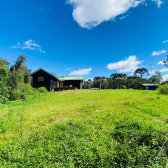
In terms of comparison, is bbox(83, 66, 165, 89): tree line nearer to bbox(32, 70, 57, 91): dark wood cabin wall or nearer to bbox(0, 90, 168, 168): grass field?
bbox(32, 70, 57, 91): dark wood cabin wall

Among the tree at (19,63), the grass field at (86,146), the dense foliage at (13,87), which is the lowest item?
the grass field at (86,146)

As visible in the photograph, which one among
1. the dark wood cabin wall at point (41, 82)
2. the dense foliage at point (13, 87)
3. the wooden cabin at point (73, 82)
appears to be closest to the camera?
the dense foliage at point (13, 87)

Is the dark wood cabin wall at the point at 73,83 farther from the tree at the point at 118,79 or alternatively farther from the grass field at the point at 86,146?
the tree at the point at 118,79

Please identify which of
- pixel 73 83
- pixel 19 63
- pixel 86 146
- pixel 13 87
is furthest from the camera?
pixel 19 63

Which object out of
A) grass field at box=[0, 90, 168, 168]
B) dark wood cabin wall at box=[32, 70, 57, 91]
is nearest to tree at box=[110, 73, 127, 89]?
dark wood cabin wall at box=[32, 70, 57, 91]

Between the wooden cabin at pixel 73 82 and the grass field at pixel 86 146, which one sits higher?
the wooden cabin at pixel 73 82

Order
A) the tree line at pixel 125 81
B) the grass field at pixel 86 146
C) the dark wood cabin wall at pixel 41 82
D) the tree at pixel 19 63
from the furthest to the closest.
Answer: the tree line at pixel 125 81 → the tree at pixel 19 63 → the dark wood cabin wall at pixel 41 82 → the grass field at pixel 86 146

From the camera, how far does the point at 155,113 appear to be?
5.30m

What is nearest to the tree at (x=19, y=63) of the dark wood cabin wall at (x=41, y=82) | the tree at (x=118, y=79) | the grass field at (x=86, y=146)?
the dark wood cabin wall at (x=41, y=82)

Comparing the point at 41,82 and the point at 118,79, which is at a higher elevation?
the point at 118,79

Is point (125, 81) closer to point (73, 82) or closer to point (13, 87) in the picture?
point (73, 82)

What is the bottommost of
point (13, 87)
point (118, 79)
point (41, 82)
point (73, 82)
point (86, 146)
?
point (86, 146)

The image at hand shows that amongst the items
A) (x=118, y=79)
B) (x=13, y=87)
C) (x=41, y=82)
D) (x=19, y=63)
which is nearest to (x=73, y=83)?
(x=41, y=82)

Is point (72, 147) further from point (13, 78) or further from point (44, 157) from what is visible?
point (13, 78)
